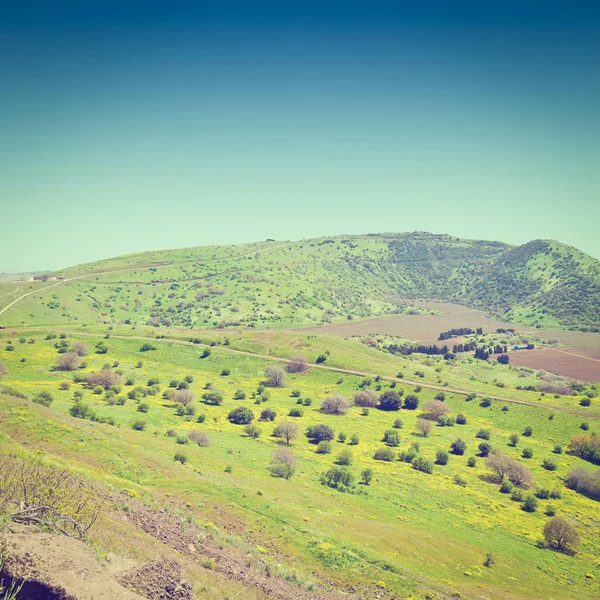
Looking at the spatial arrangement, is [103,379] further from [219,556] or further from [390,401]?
[219,556]

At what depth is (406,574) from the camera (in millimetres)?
32125

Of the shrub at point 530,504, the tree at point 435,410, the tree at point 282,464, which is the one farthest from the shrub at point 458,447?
the tree at point 282,464

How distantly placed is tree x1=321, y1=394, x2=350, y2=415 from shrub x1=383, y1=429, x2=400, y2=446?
1547cm

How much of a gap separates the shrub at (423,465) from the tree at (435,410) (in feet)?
92.4

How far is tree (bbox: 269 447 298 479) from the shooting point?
56406 millimetres

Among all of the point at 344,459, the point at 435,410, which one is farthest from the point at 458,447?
the point at 344,459

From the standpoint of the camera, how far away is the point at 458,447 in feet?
265

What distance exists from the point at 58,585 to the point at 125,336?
130999mm

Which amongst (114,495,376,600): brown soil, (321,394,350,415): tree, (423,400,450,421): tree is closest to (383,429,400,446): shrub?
(321,394,350,415): tree

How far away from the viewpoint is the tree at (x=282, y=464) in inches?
2221

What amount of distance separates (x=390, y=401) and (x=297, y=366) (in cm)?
3405

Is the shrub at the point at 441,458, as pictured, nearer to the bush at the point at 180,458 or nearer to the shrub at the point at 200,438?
the shrub at the point at 200,438

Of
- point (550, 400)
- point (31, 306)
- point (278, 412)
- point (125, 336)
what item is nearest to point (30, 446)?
point (278, 412)

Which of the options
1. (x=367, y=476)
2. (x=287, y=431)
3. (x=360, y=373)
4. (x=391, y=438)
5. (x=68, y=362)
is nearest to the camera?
(x=367, y=476)
